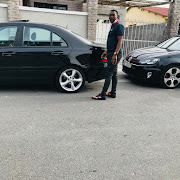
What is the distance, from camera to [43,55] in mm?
4855

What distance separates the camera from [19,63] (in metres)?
4.82

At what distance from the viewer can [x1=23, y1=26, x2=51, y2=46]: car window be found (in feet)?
15.9

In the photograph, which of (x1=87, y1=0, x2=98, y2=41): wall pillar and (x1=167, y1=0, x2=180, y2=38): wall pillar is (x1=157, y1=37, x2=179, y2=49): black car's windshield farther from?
(x1=167, y1=0, x2=180, y2=38): wall pillar

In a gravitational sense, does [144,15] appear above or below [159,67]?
above

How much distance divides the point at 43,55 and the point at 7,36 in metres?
0.92

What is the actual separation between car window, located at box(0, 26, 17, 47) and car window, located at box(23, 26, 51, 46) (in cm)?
27

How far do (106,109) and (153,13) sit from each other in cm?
3052

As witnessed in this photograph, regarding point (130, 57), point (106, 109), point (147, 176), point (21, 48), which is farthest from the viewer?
point (130, 57)

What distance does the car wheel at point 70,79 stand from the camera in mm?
4969

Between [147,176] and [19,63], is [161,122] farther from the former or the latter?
[19,63]

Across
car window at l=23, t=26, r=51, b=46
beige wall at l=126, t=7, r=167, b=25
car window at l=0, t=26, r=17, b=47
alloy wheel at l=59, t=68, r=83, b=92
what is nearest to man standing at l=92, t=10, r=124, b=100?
alloy wheel at l=59, t=68, r=83, b=92

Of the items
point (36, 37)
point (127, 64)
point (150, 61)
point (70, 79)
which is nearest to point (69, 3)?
point (127, 64)

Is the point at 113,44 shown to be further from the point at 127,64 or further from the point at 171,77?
→ the point at 171,77

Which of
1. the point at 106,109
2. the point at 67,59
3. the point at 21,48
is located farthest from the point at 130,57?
the point at 21,48
